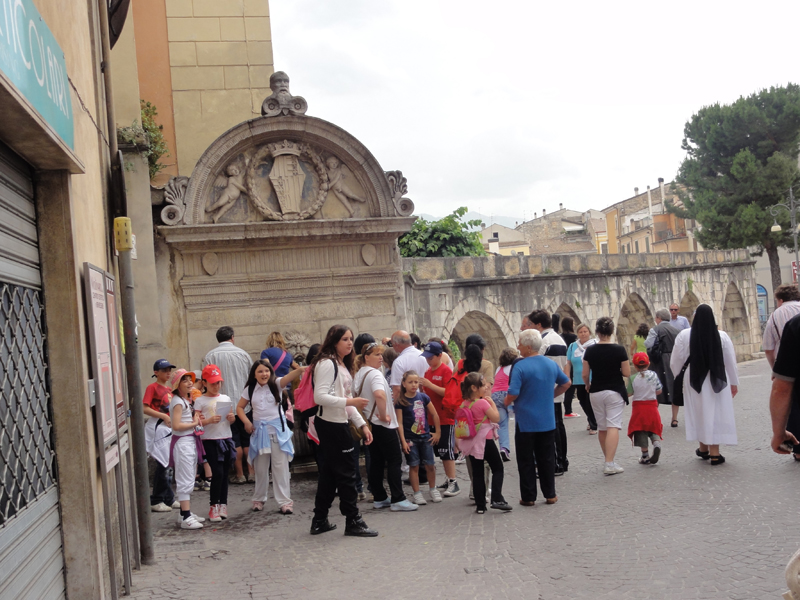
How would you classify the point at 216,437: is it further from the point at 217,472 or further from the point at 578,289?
the point at 578,289

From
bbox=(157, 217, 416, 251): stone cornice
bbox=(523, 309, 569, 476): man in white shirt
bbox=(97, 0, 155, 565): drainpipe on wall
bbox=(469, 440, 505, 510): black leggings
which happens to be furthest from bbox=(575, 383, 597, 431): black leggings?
bbox=(97, 0, 155, 565): drainpipe on wall

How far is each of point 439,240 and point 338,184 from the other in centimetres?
913

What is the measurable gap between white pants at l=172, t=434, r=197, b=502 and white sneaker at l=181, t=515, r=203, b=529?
0.18 m

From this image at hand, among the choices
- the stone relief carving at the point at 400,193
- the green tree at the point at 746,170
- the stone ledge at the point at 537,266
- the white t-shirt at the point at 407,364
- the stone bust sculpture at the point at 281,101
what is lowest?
the white t-shirt at the point at 407,364

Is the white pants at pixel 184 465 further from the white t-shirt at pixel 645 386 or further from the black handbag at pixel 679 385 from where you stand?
the black handbag at pixel 679 385

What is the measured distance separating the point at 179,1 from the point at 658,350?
917cm

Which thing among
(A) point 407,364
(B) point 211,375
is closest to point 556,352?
(A) point 407,364

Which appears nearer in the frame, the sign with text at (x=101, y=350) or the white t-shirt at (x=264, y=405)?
the sign with text at (x=101, y=350)

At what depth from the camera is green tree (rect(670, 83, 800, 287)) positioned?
43125mm

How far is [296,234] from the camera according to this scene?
1030 cm

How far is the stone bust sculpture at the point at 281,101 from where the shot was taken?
10.2m

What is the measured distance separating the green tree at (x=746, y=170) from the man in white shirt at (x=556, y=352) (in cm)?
3703

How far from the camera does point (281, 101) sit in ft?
33.7

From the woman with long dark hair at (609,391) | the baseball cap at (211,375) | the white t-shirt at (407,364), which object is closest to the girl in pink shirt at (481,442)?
the white t-shirt at (407,364)
